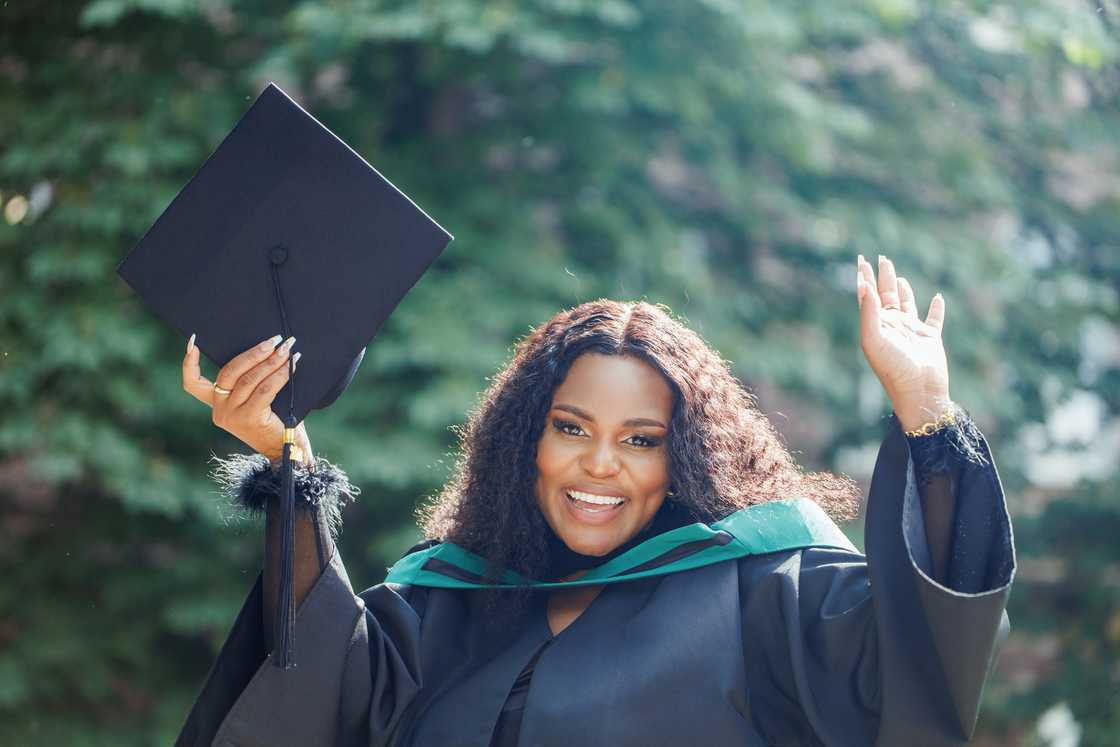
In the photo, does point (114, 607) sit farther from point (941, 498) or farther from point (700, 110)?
point (941, 498)

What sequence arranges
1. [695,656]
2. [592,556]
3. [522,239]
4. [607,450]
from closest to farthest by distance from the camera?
[695,656] < [607,450] < [592,556] < [522,239]

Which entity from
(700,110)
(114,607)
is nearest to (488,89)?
(700,110)

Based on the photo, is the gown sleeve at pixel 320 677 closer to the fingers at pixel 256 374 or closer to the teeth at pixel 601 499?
the fingers at pixel 256 374

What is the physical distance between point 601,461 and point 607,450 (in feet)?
0.09

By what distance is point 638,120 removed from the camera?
733 cm

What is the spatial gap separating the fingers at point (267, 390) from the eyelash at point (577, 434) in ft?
1.86

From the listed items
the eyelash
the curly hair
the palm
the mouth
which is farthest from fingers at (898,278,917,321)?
the mouth

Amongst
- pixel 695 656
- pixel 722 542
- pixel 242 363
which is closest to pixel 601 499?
pixel 722 542

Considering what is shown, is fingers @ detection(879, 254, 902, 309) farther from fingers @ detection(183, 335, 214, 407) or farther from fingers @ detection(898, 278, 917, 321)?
fingers @ detection(183, 335, 214, 407)

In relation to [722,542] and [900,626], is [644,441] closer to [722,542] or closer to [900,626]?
[722,542]

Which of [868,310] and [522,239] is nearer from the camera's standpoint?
[868,310]

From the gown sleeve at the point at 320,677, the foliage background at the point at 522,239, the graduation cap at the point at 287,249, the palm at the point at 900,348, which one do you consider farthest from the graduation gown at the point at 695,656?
the foliage background at the point at 522,239

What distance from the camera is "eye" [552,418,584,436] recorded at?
3025 millimetres

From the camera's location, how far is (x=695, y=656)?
2.74 m
